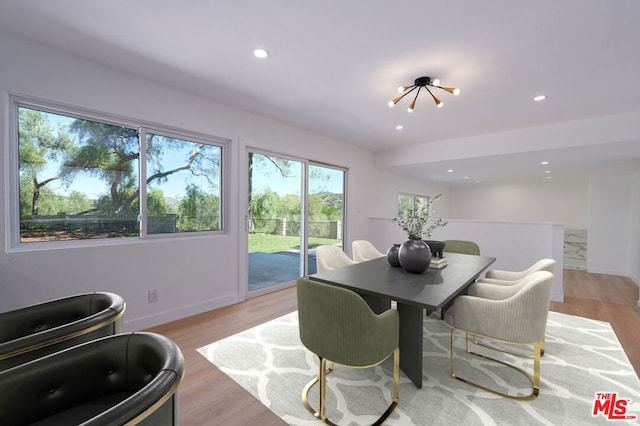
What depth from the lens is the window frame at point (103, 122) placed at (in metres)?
2.10

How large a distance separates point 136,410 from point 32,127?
105 inches

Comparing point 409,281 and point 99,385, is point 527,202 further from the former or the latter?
point 99,385

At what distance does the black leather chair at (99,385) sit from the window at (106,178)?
1921mm

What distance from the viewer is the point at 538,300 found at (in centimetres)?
173

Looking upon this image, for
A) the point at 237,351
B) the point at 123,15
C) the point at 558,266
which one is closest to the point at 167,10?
the point at 123,15

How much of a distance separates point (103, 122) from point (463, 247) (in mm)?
4203

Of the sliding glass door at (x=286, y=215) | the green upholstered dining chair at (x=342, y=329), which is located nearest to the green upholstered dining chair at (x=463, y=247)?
the sliding glass door at (x=286, y=215)

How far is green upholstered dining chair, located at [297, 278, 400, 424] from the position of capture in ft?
4.74

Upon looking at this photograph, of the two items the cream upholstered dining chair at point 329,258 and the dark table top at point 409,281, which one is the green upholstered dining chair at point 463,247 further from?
the cream upholstered dining chair at point 329,258

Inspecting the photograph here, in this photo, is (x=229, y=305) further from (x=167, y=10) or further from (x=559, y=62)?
(x=559, y=62)

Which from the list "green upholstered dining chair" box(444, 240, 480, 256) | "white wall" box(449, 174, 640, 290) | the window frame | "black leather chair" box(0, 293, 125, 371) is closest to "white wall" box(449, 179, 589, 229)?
"white wall" box(449, 174, 640, 290)

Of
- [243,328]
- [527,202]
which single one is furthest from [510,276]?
[527,202]

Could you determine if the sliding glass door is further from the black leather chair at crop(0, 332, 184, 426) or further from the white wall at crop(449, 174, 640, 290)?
the white wall at crop(449, 174, 640, 290)

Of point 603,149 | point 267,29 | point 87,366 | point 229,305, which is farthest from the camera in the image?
point 603,149
